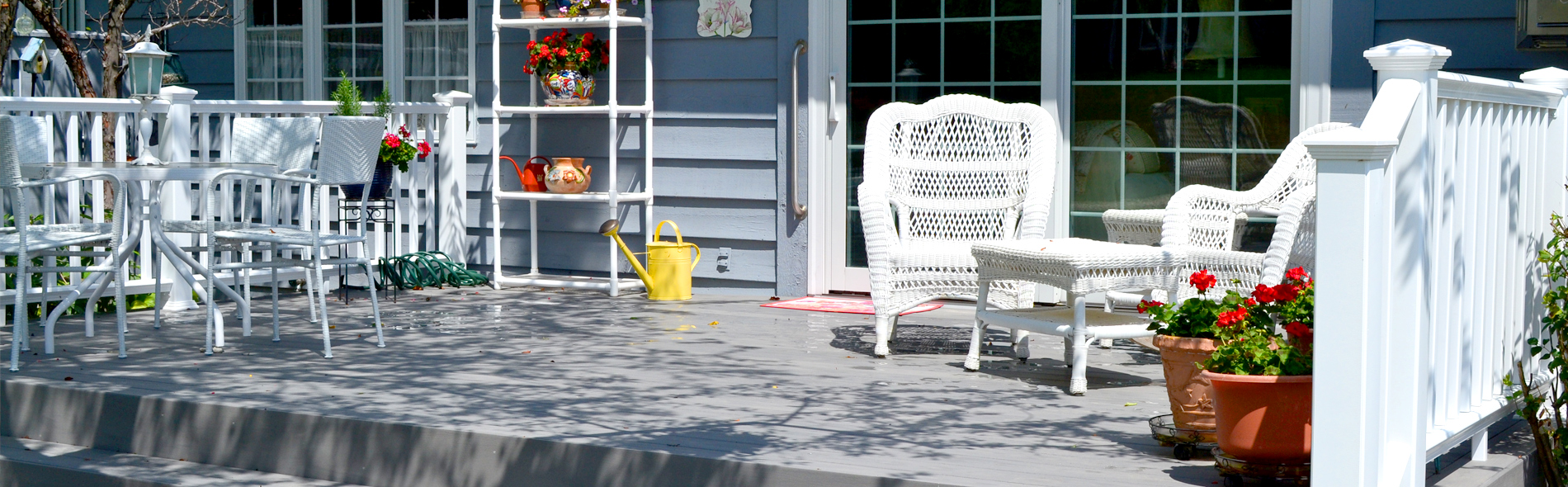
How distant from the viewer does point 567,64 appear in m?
5.87

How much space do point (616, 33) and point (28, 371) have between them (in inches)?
111

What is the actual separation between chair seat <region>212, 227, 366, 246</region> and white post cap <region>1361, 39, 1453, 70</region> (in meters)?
3.02

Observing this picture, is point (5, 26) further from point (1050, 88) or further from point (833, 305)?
point (1050, 88)

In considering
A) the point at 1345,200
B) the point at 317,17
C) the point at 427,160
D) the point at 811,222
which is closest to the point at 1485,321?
the point at 1345,200

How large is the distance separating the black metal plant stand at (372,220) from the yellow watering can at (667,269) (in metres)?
0.95

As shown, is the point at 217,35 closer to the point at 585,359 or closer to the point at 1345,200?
the point at 585,359

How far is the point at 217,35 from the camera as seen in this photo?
23.3 ft

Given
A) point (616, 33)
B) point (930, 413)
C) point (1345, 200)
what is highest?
point (616, 33)

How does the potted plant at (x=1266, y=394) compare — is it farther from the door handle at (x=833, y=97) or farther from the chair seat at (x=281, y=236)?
the door handle at (x=833, y=97)

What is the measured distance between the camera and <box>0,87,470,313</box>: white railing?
193 inches

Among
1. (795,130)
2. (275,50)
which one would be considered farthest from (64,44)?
(795,130)

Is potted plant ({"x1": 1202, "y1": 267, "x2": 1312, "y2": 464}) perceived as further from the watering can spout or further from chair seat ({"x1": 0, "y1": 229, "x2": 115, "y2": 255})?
the watering can spout

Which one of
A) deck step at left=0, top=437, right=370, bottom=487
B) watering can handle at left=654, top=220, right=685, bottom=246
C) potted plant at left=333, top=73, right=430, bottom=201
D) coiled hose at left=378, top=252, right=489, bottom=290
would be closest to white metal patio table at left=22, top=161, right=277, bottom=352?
deck step at left=0, top=437, right=370, bottom=487

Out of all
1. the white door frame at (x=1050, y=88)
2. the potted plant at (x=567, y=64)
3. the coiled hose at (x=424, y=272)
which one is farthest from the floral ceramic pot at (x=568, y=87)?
the white door frame at (x=1050, y=88)
